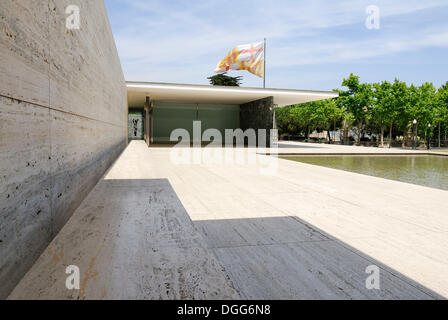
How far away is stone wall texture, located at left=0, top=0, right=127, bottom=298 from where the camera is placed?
1.62 meters

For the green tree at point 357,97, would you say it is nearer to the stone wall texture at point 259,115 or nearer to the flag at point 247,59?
the stone wall texture at point 259,115

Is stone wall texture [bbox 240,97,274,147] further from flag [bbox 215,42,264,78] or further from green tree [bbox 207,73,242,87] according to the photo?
green tree [bbox 207,73,242,87]

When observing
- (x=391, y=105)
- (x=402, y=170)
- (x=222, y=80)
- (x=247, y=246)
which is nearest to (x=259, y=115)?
(x=402, y=170)

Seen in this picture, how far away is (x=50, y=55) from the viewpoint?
8.09ft

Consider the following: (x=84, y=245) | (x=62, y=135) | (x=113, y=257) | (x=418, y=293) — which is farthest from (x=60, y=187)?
(x=418, y=293)

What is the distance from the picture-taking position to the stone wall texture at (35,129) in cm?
162

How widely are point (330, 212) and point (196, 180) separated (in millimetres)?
2964

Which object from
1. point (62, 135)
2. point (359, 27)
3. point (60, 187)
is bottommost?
point (60, 187)

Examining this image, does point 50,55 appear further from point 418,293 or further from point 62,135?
point 418,293

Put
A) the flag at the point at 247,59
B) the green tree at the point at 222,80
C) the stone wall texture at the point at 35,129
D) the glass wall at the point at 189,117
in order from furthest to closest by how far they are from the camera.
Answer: the green tree at the point at 222,80
the glass wall at the point at 189,117
the flag at the point at 247,59
the stone wall texture at the point at 35,129

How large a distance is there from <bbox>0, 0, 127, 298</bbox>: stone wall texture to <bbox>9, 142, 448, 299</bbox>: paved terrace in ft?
0.63

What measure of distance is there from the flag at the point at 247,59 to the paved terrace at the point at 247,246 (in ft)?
→ 57.1

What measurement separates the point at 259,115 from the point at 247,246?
18.2 meters

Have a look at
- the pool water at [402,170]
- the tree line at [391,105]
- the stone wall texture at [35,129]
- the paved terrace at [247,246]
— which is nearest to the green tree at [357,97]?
the tree line at [391,105]
